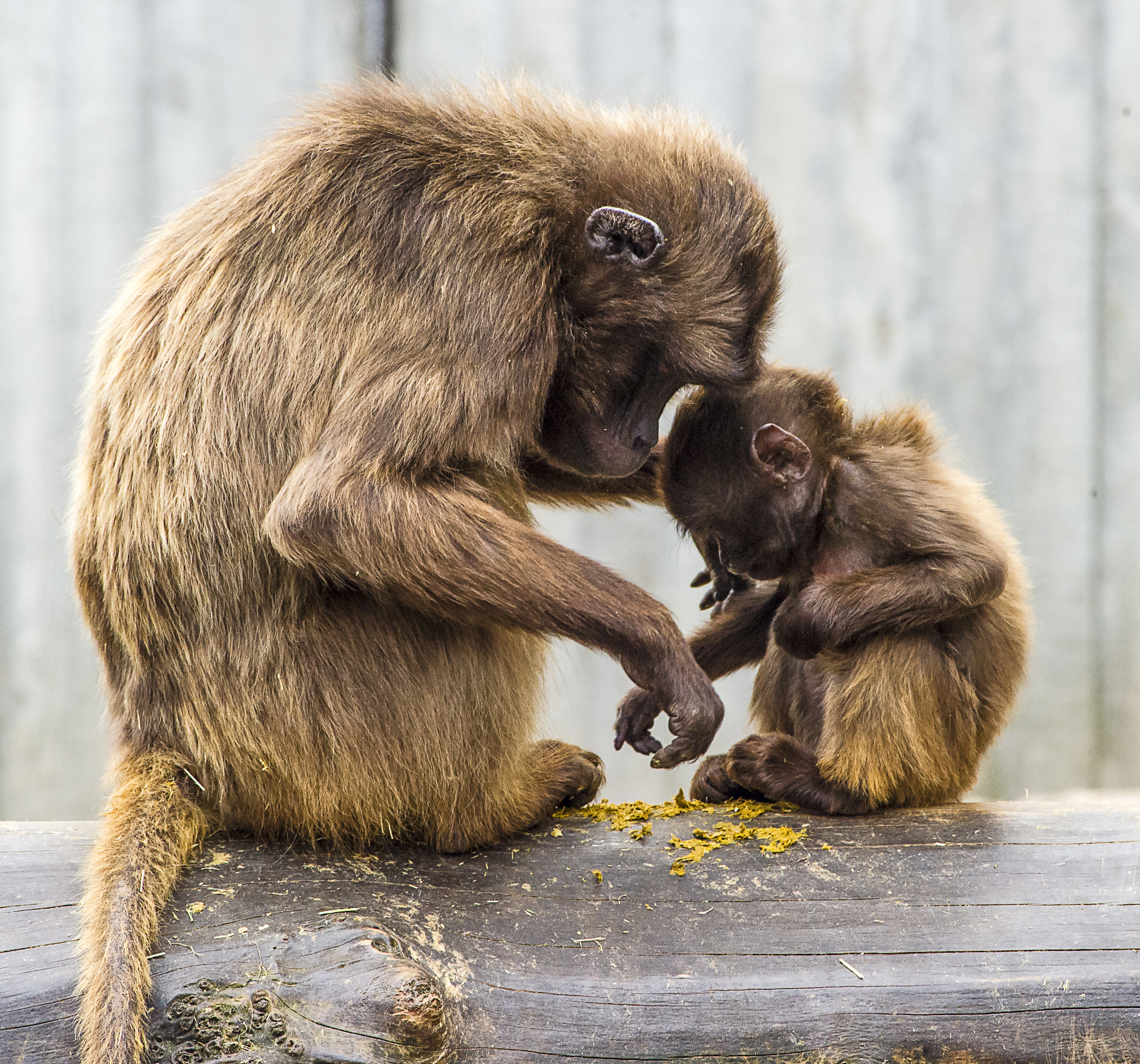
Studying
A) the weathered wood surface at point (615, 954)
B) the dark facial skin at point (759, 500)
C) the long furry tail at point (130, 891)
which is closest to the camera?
the long furry tail at point (130, 891)

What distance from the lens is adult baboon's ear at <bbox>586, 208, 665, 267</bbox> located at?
290 centimetres

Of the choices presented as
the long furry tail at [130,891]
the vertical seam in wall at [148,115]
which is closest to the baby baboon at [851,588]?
the long furry tail at [130,891]

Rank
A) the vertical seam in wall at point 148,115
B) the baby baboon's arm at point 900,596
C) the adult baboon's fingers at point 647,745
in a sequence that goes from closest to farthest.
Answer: the baby baboon's arm at point 900,596 < the adult baboon's fingers at point 647,745 < the vertical seam in wall at point 148,115

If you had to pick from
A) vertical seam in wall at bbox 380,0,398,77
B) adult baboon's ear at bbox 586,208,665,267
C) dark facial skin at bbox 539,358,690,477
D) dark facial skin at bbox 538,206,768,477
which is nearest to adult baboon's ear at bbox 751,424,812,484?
dark facial skin at bbox 538,206,768,477

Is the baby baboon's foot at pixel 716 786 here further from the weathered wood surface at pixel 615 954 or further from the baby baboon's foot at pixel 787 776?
the weathered wood surface at pixel 615 954

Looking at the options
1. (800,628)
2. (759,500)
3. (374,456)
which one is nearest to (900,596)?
(800,628)

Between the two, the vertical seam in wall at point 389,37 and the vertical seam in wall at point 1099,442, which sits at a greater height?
the vertical seam in wall at point 389,37

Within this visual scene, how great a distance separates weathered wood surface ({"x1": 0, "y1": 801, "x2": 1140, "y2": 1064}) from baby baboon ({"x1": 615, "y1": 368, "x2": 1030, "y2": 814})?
33 centimetres

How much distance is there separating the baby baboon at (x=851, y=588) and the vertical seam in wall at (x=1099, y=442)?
8.21 feet

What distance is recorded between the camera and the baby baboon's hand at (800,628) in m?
3.16

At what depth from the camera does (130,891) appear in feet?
8.19

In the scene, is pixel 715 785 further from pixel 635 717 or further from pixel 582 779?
pixel 582 779

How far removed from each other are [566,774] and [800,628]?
80 cm

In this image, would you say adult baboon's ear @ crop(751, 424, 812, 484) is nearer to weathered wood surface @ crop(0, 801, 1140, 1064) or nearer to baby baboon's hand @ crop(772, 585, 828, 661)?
baby baboon's hand @ crop(772, 585, 828, 661)
